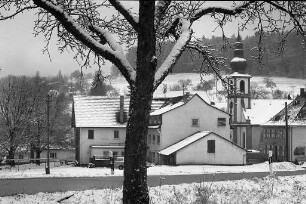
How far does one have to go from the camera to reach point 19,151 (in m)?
67.1

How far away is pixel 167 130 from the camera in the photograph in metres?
55.7

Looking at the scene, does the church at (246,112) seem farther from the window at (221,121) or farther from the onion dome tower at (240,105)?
the window at (221,121)

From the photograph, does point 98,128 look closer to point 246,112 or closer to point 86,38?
point 246,112

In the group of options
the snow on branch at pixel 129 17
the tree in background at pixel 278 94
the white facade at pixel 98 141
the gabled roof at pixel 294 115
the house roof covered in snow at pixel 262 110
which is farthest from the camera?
the tree in background at pixel 278 94

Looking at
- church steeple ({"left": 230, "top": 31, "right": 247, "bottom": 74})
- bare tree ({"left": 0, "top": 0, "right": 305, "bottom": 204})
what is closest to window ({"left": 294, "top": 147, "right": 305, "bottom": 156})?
church steeple ({"left": 230, "top": 31, "right": 247, "bottom": 74})

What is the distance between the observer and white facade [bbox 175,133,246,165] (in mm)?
50150

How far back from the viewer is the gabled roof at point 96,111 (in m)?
60.4

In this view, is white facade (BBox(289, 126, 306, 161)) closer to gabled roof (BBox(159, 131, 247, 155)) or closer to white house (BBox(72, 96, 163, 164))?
gabled roof (BBox(159, 131, 247, 155))

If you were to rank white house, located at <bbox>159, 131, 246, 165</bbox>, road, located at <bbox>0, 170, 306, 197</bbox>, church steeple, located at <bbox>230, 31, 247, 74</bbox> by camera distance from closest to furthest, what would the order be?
road, located at <bbox>0, 170, 306, 197</bbox> < white house, located at <bbox>159, 131, 246, 165</bbox> < church steeple, located at <bbox>230, 31, 247, 74</bbox>

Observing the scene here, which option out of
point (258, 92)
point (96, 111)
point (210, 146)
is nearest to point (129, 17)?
point (210, 146)

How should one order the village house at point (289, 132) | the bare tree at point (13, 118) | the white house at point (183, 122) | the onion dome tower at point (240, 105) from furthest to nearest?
1. the onion dome tower at point (240, 105)
2. the village house at point (289, 132)
3. the white house at point (183, 122)
4. the bare tree at point (13, 118)

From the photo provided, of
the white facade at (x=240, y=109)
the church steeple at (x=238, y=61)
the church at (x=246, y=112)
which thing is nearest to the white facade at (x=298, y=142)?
the church at (x=246, y=112)

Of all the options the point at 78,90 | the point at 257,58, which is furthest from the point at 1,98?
the point at 78,90

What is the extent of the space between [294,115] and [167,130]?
800 inches
